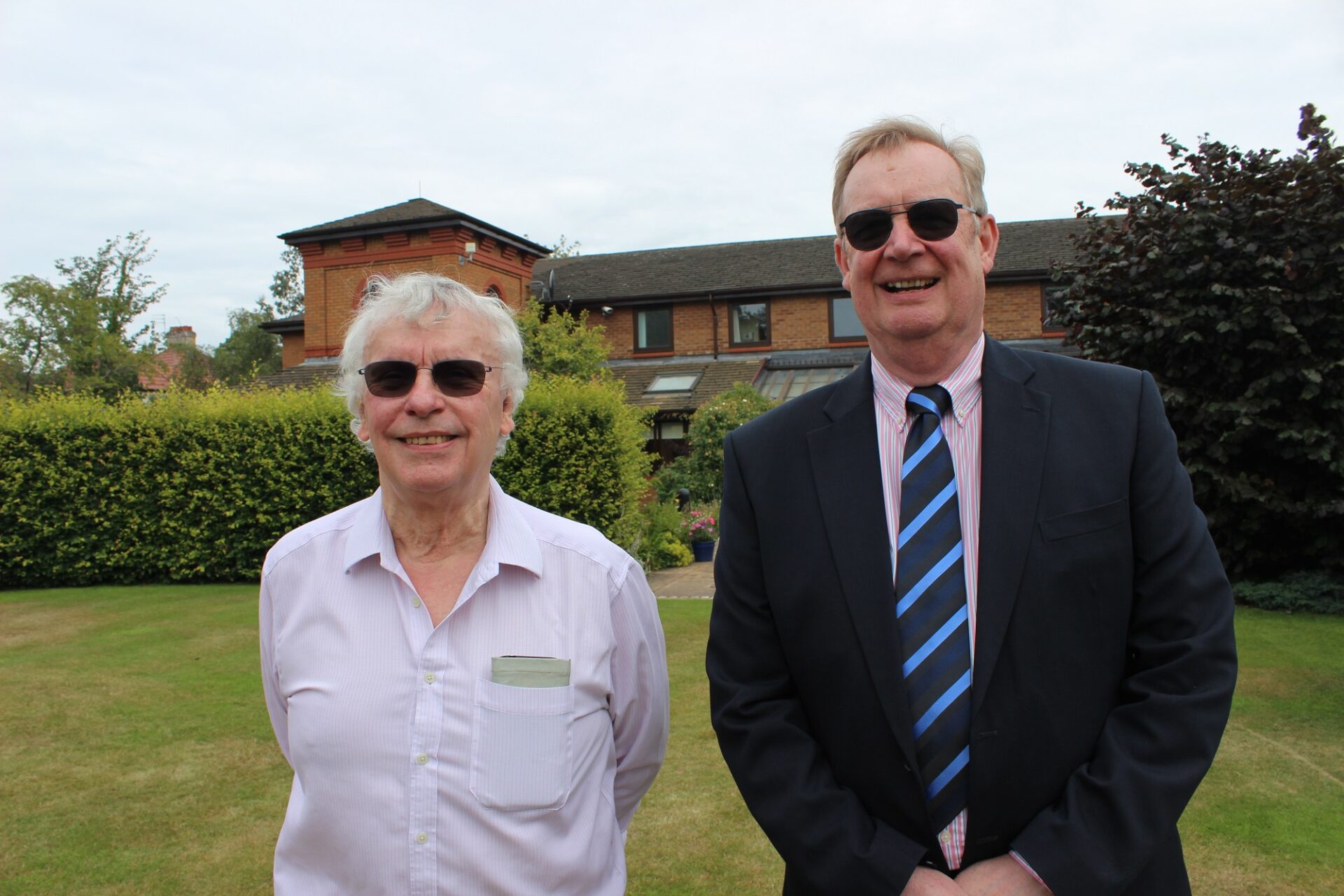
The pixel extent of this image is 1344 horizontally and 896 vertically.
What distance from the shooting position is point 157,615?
11969 mm

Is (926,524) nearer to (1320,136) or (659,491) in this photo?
(1320,136)

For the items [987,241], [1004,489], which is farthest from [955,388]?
[987,241]

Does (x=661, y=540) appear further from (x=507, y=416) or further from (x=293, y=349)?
(x=293, y=349)

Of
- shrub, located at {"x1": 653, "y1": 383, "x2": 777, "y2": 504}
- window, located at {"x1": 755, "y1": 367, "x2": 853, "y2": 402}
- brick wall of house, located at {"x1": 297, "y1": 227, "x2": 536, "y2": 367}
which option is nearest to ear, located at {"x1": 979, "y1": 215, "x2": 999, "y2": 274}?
shrub, located at {"x1": 653, "y1": 383, "x2": 777, "y2": 504}

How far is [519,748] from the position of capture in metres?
2.15

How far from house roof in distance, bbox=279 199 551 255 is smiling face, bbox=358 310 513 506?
2179cm

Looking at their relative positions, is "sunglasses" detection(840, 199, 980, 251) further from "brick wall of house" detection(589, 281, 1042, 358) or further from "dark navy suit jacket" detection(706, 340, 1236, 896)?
"brick wall of house" detection(589, 281, 1042, 358)

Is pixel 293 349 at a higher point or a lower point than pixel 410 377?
higher

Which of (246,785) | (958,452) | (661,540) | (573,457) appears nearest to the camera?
(958,452)

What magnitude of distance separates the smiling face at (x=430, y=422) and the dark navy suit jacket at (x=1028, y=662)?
2.59ft

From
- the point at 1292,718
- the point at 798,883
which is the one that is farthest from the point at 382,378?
the point at 1292,718

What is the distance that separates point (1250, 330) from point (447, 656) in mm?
11409

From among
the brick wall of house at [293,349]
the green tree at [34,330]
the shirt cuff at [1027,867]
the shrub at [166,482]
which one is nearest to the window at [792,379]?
the shrub at [166,482]

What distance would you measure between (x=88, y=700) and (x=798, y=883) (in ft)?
24.9
